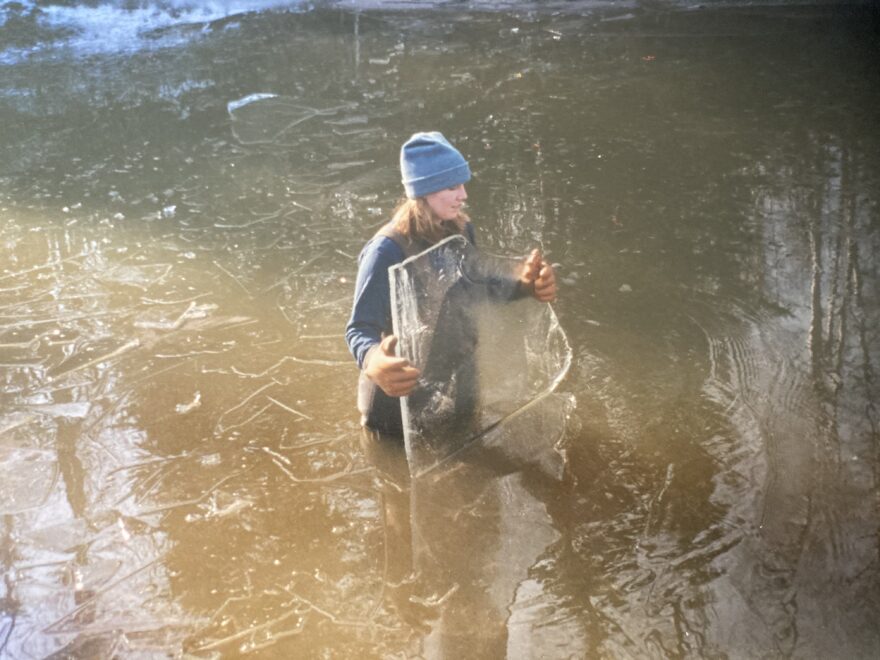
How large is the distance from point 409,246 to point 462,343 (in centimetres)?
43

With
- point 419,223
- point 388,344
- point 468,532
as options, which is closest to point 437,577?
point 468,532

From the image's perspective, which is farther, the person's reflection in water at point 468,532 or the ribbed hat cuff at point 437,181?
the ribbed hat cuff at point 437,181

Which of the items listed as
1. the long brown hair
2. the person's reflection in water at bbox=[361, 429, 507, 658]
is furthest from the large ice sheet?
the person's reflection in water at bbox=[361, 429, 507, 658]

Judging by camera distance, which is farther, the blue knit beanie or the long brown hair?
the long brown hair

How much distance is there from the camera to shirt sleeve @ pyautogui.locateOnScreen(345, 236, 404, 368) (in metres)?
3.27

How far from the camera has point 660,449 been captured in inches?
144

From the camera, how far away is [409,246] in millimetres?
3318

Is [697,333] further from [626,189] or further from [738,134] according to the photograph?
[738,134]

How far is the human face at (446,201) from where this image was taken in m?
3.26

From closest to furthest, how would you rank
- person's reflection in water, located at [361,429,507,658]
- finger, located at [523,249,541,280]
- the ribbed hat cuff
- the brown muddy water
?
1. person's reflection in water, located at [361,429,507,658]
2. the brown muddy water
3. the ribbed hat cuff
4. finger, located at [523,249,541,280]

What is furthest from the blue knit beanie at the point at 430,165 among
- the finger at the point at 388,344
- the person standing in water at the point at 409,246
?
the finger at the point at 388,344

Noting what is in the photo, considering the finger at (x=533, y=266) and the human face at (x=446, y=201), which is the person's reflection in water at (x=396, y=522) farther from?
the human face at (x=446, y=201)

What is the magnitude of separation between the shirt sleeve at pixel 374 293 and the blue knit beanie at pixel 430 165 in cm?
22

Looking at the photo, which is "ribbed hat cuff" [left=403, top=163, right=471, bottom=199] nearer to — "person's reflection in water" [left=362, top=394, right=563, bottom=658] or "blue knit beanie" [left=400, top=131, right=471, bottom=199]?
"blue knit beanie" [left=400, top=131, right=471, bottom=199]
